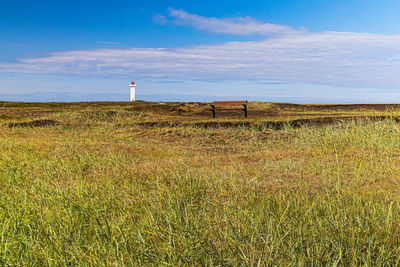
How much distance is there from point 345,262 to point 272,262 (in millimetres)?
513

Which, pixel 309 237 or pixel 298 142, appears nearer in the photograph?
pixel 309 237

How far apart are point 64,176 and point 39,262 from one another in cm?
309

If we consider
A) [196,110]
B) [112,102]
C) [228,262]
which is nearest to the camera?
[228,262]

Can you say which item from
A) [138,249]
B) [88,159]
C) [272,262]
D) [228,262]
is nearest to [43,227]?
[138,249]

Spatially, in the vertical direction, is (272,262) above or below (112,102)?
below

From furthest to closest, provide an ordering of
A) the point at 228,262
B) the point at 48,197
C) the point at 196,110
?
1. the point at 196,110
2. the point at 48,197
3. the point at 228,262

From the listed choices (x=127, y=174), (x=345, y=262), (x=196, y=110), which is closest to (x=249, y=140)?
(x=127, y=174)

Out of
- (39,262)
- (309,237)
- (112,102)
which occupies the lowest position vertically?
(39,262)

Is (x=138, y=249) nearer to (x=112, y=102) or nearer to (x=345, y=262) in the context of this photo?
(x=345, y=262)

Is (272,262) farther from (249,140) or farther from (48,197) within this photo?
(249,140)

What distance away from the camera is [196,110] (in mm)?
22328

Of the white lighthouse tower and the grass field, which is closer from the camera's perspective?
the grass field

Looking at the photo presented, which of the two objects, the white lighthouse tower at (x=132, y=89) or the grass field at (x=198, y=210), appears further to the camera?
the white lighthouse tower at (x=132, y=89)

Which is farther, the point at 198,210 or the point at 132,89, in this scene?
the point at 132,89
